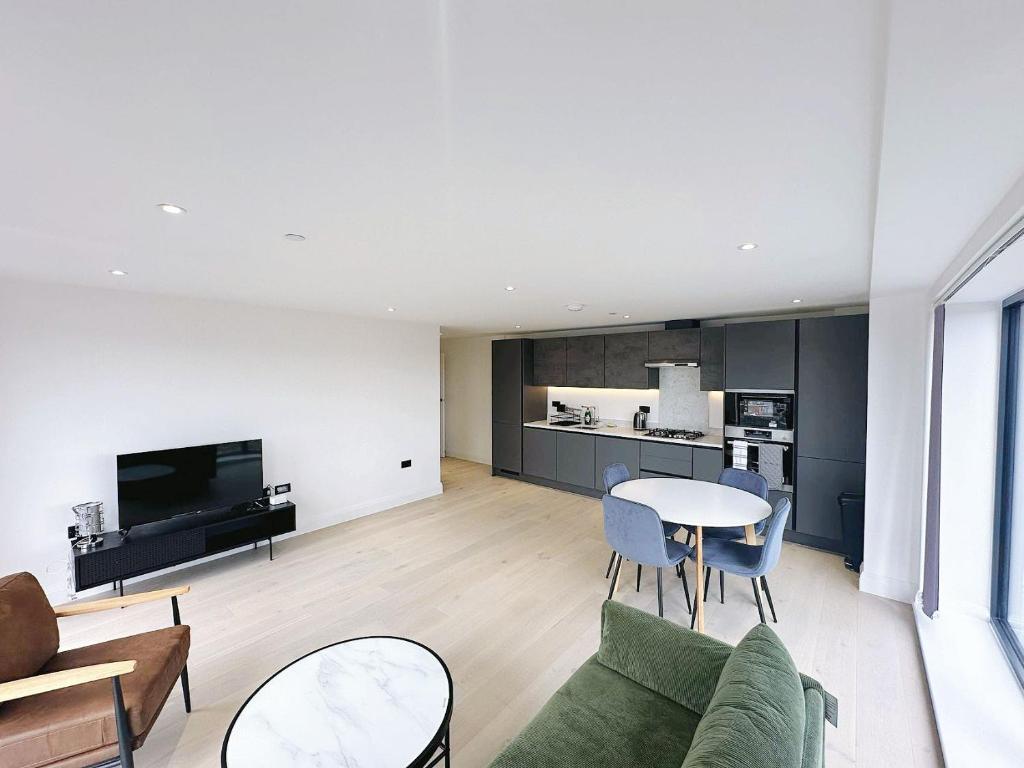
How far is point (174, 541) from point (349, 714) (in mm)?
2696

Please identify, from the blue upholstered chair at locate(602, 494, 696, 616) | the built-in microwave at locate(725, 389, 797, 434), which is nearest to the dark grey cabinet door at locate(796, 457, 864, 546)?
the built-in microwave at locate(725, 389, 797, 434)

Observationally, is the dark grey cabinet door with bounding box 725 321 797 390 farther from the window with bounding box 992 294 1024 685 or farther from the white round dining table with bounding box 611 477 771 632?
the window with bounding box 992 294 1024 685

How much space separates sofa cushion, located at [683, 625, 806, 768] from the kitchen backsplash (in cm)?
439

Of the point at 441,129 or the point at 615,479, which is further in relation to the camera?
the point at 615,479

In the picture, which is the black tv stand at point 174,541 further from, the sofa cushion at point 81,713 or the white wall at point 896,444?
the white wall at point 896,444

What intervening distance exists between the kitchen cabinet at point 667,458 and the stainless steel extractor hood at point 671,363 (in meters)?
0.95

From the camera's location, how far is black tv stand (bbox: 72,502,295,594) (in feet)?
10.00

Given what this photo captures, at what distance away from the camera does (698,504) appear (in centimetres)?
310

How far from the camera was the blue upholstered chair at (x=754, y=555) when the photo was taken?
8.78 feet

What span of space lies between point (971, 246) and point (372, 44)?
242 centimetres

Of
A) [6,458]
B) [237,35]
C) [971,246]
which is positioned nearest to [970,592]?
[971,246]

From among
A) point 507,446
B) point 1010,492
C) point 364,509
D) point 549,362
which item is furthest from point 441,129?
point 507,446

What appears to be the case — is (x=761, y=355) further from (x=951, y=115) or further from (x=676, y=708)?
(x=951, y=115)

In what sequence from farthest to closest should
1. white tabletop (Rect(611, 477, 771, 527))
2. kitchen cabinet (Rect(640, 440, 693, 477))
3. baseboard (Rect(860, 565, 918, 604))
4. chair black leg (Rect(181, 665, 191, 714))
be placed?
kitchen cabinet (Rect(640, 440, 693, 477)) < baseboard (Rect(860, 565, 918, 604)) < white tabletop (Rect(611, 477, 771, 527)) < chair black leg (Rect(181, 665, 191, 714))
